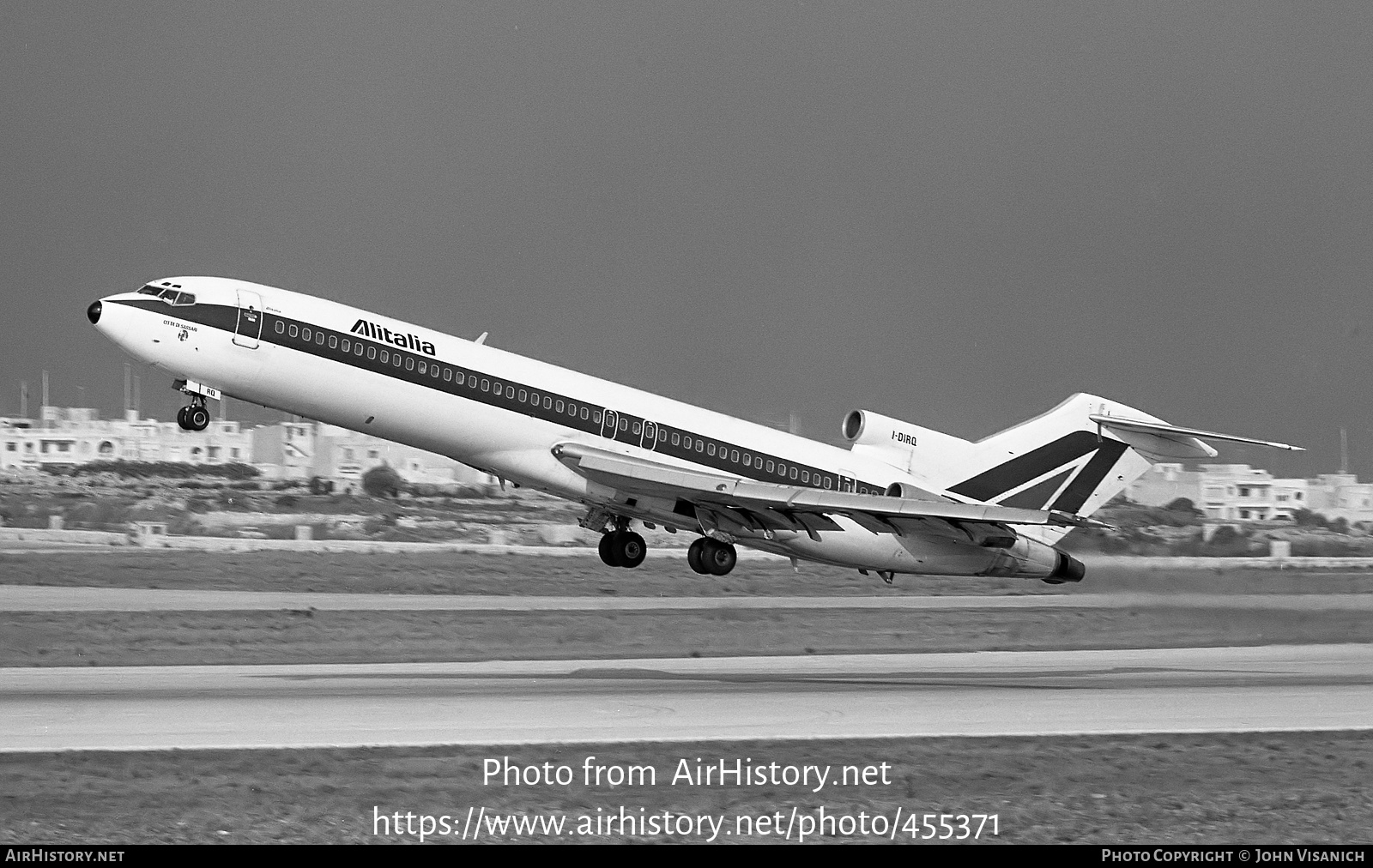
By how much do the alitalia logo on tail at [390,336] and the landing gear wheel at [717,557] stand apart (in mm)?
7884

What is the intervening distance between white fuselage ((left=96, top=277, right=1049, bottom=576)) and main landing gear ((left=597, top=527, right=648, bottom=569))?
→ 92 centimetres

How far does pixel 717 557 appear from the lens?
114ft

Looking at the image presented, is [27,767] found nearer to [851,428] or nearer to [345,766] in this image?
[345,766]

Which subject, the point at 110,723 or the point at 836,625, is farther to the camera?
the point at 836,625

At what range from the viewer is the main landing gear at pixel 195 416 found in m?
29.2

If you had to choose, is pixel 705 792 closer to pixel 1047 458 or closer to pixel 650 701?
pixel 650 701

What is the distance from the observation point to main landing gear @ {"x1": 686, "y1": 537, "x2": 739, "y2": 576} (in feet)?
114

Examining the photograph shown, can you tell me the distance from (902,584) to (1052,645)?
51.7 ft

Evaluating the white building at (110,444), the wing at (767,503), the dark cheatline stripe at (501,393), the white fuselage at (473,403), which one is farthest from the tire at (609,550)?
the white building at (110,444)

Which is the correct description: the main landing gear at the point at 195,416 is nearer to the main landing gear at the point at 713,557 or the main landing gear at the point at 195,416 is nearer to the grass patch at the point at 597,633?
the grass patch at the point at 597,633

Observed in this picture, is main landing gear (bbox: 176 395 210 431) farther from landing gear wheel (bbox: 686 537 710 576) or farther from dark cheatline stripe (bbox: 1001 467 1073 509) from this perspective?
dark cheatline stripe (bbox: 1001 467 1073 509)

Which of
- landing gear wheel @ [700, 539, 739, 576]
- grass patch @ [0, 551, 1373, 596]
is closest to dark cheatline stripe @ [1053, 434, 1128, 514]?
landing gear wheel @ [700, 539, 739, 576]

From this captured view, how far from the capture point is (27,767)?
20.0 meters
